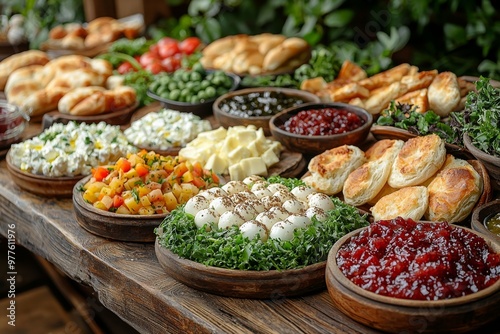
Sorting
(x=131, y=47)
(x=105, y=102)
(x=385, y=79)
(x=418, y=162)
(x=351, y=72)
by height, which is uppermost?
Result: (x=418, y=162)

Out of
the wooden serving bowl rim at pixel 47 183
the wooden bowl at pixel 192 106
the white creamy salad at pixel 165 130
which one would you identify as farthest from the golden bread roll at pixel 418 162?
the wooden bowl at pixel 192 106

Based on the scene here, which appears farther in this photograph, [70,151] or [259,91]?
[259,91]

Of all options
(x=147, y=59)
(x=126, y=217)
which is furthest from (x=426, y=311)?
(x=147, y=59)

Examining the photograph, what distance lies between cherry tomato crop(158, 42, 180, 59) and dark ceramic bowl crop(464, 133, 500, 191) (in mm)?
3527

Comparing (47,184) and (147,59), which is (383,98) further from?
(147,59)

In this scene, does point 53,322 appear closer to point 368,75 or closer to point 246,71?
point 246,71

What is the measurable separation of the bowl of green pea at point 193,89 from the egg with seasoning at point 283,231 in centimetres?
213

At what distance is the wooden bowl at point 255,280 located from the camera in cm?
252

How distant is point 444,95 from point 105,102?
2.33 metres

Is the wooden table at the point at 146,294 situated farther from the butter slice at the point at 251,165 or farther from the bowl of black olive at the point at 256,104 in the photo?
the bowl of black olive at the point at 256,104

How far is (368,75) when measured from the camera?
16.1ft

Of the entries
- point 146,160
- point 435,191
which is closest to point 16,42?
point 146,160

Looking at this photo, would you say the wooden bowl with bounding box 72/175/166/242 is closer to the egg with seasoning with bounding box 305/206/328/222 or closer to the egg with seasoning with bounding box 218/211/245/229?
the egg with seasoning with bounding box 218/211/245/229

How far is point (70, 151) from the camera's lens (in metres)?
3.80
